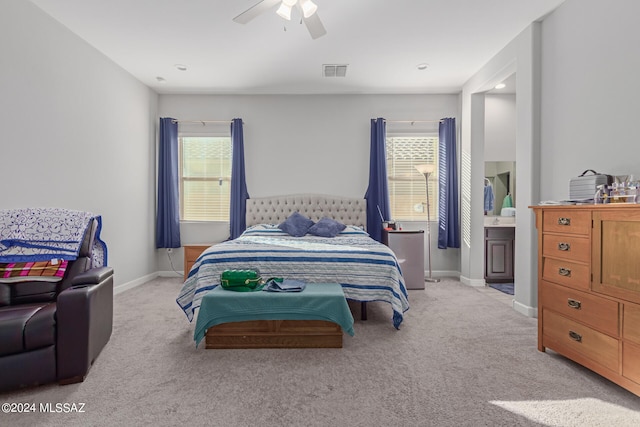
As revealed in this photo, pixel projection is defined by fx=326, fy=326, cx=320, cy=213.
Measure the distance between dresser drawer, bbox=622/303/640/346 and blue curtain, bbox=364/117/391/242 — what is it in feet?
11.6

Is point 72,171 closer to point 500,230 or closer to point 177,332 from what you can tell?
point 177,332

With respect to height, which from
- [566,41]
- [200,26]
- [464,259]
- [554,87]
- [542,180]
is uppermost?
[200,26]

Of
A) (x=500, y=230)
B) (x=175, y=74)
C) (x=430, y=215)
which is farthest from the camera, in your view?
(x=430, y=215)

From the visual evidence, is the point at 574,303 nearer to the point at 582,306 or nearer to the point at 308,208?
the point at 582,306

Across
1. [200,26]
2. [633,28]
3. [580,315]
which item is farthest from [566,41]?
[200,26]

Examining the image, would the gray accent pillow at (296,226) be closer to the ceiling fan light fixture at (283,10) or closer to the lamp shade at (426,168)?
the lamp shade at (426,168)

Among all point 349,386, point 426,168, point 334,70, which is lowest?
point 349,386

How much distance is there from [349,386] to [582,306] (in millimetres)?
1732

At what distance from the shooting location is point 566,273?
2443mm

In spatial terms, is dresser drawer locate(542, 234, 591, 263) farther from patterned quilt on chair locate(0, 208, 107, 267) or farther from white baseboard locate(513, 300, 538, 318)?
patterned quilt on chair locate(0, 208, 107, 267)

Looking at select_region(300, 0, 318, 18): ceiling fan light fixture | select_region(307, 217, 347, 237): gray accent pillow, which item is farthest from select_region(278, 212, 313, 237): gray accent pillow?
select_region(300, 0, 318, 18): ceiling fan light fixture

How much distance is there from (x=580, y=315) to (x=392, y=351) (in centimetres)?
137

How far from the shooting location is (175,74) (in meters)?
4.81

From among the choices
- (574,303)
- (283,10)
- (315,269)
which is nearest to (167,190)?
(315,269)
